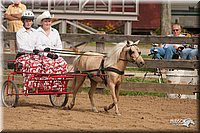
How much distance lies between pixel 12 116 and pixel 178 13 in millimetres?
21425

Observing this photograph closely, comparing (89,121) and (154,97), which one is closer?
(89,121)

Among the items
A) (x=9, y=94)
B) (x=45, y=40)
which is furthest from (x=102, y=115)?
(x=45, y=40)

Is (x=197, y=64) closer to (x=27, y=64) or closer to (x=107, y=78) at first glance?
(x=107, y=78)

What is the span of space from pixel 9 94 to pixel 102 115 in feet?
5.53

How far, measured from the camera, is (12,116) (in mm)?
8805

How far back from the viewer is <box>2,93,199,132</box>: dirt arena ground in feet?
25.9

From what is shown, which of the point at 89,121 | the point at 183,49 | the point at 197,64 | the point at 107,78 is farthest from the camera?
the point at 183,49

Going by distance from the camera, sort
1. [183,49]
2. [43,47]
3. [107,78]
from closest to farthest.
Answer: [107,78], [43,47], [183,49]

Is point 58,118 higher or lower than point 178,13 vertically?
lower

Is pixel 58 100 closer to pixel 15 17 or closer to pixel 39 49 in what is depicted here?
pixel 39 49

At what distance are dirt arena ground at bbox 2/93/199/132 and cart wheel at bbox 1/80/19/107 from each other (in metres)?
0.17

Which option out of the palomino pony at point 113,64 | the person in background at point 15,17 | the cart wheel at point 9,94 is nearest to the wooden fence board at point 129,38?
the palomino pony at point 113,64

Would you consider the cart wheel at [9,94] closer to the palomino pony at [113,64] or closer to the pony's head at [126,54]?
the palomino pony at [113,64]

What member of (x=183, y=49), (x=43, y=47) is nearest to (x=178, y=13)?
(x=183, y=49)
